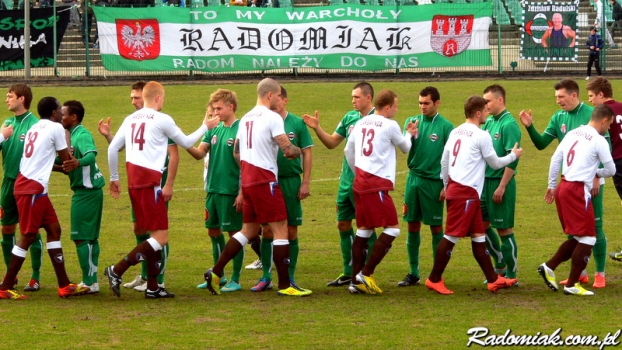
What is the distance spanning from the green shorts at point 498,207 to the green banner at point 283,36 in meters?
21.4

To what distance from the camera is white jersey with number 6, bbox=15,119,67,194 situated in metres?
10.1

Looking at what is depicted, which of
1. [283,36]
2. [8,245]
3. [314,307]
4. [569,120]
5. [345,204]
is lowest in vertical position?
[314,307]

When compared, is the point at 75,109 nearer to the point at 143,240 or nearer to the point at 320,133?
the point at 143,240

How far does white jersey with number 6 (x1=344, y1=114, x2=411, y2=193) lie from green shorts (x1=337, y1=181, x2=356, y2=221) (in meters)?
0.64

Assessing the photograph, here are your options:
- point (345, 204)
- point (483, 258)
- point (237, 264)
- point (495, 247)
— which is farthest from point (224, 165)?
point (495, 247)

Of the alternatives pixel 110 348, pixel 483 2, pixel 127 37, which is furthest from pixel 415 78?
pixel 110 348

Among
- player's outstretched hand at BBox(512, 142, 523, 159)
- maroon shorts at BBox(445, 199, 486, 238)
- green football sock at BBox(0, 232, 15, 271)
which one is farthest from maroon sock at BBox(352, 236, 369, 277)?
green football sock at BBox(0, 232, 15, 271)

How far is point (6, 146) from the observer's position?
10.5m

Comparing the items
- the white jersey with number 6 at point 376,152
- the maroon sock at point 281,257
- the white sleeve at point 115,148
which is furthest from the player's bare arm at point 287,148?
the white sleeve at point 115,148

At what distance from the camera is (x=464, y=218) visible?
33.3 ft

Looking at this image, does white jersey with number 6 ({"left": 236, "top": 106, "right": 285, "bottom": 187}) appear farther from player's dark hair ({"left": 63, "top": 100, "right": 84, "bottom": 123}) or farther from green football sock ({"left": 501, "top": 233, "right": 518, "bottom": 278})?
green football sock ({"left": 501, "top": 233, "right": 518, "bottom": 278})

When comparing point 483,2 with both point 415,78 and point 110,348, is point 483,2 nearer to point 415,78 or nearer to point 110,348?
point 415,78

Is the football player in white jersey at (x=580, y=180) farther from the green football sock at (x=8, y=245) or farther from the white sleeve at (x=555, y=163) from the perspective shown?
the green football sock at (x=8, y=245)

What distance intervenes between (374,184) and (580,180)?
217 centimetres
